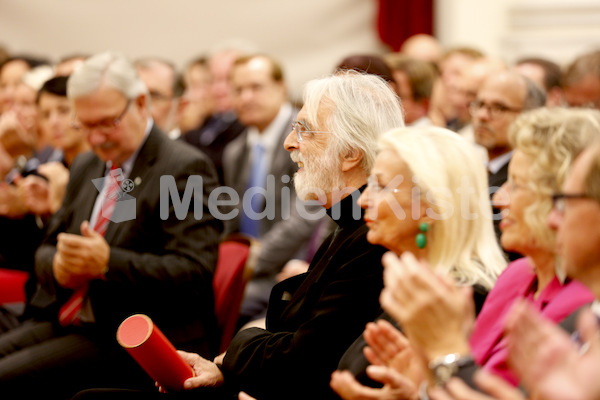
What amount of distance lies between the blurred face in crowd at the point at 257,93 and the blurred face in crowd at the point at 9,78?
176 cm

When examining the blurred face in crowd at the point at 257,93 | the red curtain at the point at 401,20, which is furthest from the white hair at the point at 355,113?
the red curtain at the point at 401,20

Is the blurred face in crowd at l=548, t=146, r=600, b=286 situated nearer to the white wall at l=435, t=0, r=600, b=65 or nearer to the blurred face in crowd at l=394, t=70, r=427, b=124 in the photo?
the blurred face in crowd at l=394, t=70, r=427, b=124

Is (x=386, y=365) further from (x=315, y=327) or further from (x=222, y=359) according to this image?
(x=222, y=359)

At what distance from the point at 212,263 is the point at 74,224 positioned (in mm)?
666

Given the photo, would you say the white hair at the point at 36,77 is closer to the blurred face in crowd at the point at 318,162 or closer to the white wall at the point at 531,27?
the blurred face in crowd at the point at 318,162

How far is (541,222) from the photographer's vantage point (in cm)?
175

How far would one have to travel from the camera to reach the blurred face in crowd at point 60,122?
400 centimetres

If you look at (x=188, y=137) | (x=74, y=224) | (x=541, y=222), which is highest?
(x=541, y=222)

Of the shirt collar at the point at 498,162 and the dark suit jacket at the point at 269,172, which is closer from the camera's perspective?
the shirt collar at the point at 498,162

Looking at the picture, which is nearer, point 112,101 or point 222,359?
point 222,359

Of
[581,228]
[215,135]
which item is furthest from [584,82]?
[581,228]

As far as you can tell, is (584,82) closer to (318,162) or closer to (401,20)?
(318,162)

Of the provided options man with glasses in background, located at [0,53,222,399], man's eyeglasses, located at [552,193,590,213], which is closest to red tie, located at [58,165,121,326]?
man with glasses in background, located at [0,53,222,399]

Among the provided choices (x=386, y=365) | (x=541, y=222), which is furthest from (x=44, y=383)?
(x=541, y=222)
